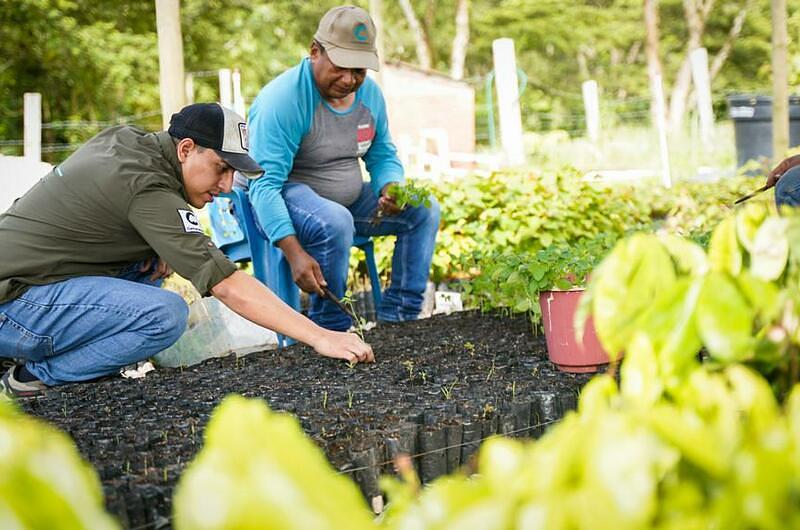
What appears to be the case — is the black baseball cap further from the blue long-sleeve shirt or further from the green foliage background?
the green foliage background

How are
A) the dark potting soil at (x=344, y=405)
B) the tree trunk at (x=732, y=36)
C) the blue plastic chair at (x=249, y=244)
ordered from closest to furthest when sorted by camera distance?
the dark potting soil at (x=344, y=405) → the blue plastic chair at (x=249, y=244) → the tree trunk at (x=732, y=36)

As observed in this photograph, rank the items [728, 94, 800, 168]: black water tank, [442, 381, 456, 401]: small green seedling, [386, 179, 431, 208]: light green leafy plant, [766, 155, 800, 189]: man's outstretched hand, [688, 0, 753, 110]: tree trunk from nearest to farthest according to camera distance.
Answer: [442, 381, 456, 401]: small green seedling → [766, 155, 800, 189]: man's outstretched hand → [386, 179, 431, 208]: light green leafy plant → [728, 94, 800, 168]: black water tank → [688, 0, 753, 110]: tree trunk

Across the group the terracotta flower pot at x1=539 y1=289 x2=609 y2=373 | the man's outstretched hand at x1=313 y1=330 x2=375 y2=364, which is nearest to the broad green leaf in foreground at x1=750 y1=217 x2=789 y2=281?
the terracotta flower pot at x1=539 y1=289 x2=609 y2=373

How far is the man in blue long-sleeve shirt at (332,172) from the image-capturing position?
335 centimetres

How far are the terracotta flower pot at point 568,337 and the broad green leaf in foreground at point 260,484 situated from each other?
6.00 ft

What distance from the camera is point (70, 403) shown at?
243 cm

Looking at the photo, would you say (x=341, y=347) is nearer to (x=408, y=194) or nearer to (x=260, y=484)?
(x=408, y=194)

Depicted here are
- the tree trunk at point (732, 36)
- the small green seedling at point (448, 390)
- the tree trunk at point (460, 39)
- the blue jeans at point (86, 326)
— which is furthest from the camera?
the tree trunk at point (732, 36)

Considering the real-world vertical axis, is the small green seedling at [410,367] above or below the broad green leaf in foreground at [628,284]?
below

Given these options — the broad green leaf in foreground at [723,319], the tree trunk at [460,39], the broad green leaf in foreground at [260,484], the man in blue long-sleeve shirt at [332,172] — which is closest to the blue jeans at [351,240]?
the man in blue long-sleeve shirt at [332,172]

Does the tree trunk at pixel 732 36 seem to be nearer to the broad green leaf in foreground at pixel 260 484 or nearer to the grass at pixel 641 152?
the grass at pixel 641 152

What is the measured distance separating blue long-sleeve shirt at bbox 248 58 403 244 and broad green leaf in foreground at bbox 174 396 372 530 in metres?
2.66

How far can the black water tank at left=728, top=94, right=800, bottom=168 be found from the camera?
32.5ft

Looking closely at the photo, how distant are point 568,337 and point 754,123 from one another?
8538 mm
